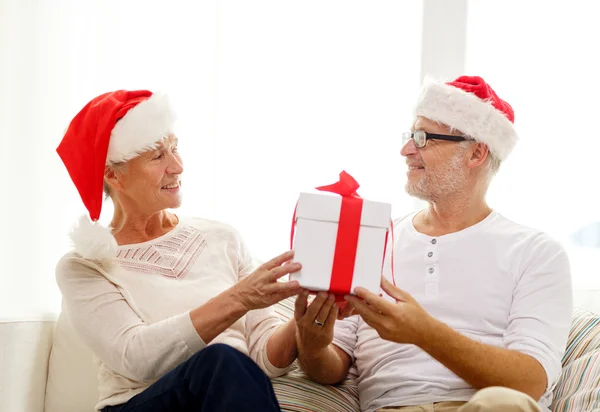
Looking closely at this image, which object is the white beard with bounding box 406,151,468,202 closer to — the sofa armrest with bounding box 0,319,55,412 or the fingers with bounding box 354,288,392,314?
the fingers with bounding box 354,288,392,314

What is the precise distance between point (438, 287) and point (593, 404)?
1.64 ft

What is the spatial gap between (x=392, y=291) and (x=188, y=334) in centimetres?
53

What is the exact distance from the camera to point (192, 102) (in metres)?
3.27

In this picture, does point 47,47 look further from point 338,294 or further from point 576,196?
point 576,196

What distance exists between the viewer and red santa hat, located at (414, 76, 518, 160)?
87.0 inches

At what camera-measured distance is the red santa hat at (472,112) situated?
221 cm

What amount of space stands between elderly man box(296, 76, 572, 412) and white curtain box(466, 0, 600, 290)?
1024 mm

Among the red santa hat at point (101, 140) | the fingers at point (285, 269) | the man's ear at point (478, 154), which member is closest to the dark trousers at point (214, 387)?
the fingers at point (285, 269)

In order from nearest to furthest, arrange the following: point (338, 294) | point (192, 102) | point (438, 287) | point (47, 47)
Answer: point (338, 294) < point (438, 287) < point (47, 47) < point (192, 102)

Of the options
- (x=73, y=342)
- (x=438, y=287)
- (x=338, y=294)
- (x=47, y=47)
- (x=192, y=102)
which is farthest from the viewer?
(x=192, y=102)

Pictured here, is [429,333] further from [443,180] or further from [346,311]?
[443,180]

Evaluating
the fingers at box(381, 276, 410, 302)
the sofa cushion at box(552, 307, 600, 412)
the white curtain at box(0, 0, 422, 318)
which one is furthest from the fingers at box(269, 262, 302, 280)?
the white curtain at box(0, 0, 422, 318)

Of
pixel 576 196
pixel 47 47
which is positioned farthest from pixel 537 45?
pixel 47 47

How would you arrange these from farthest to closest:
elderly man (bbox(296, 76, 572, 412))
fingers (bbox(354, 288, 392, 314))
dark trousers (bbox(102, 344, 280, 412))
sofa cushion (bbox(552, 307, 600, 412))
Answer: sofa cushion (bbox(552, 307, 600, 412))
elderly man (bbox(296, 76, 572, 412))
fingers (bbox(354, 288, 392, 314))
dark trousers (bbox(102, 344, 280, 412))
